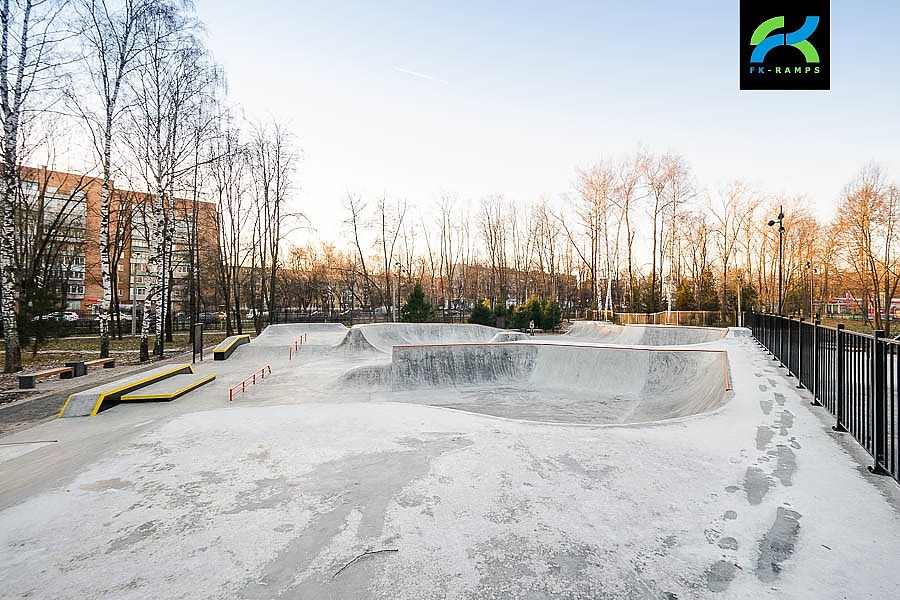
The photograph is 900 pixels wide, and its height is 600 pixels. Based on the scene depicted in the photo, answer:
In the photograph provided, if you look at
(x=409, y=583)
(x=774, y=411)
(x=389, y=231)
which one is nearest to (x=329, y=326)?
(x=389, y=231)

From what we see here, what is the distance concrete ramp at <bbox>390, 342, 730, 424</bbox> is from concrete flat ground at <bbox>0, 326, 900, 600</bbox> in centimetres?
526

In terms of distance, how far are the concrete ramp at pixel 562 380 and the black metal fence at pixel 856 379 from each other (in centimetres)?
168

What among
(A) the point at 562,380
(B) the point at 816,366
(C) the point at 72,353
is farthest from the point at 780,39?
(C) the point at 72,353

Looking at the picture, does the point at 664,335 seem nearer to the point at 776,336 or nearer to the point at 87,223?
the point at 776,336

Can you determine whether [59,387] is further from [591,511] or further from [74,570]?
[591,511]

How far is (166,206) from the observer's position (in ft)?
65.3

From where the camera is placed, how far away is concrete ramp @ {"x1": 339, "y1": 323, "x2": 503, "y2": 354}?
68.7ft

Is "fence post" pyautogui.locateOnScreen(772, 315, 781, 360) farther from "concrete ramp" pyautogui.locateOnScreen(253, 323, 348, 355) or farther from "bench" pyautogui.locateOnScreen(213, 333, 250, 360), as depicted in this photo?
"bench" pyautogui.locateOnScreen(213, 333, 250, 360)

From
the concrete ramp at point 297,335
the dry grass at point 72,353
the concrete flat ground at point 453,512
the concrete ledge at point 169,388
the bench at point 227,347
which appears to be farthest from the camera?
the concrete ramp at point 297,335

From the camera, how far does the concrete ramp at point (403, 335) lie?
20953 millimetres

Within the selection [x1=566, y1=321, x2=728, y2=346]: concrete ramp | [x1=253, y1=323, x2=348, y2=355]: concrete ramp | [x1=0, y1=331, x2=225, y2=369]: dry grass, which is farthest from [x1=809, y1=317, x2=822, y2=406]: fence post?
[x1=0, y1=331, x2=225, y2=369]: dry grass

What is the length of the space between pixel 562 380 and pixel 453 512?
12.2 metres

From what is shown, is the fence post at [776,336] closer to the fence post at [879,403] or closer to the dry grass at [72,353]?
the fence post at [879,403]

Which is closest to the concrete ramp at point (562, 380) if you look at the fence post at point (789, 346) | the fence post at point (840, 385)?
the fence post at point (789, 346)
